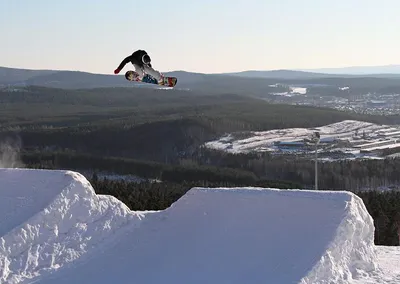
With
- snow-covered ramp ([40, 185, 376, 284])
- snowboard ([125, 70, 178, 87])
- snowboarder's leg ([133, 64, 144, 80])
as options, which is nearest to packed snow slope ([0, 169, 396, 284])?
snow-covered ramp ([40, 185, 376, 284])

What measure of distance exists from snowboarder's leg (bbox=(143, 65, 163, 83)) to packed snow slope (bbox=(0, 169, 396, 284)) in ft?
14.6

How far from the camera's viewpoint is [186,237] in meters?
19.5

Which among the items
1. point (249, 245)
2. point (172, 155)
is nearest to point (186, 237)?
point (249, 245)

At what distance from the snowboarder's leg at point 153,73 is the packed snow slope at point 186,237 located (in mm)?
4458

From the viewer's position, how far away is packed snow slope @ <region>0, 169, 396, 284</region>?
1720cm

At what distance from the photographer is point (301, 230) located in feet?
59.3

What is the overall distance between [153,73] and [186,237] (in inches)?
219

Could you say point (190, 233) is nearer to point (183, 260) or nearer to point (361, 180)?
point (183, 260)

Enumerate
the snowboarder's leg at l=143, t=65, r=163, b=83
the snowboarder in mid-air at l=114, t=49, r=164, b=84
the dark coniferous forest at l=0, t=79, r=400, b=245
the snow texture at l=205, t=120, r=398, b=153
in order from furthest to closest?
the snow texture at l=205, t=120, r=398, b=153 < the dark coniferous forest at l=0, t=79, r=400, b=245 < the snowboarder's leg at l=143, t=65, r=163, b=83 < the snowboarder in mid-air at l=114, t=49, r=164, b=84

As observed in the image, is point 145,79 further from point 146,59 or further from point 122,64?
point 122,64

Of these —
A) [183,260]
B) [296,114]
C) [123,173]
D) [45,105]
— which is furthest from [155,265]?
[45,105]

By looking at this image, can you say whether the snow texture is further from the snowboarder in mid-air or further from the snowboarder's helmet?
the snowboarder's helmet

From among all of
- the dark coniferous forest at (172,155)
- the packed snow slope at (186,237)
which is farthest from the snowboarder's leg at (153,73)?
the dark coniferous forest at (172,155)

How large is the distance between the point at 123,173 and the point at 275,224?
64410 millimetres
